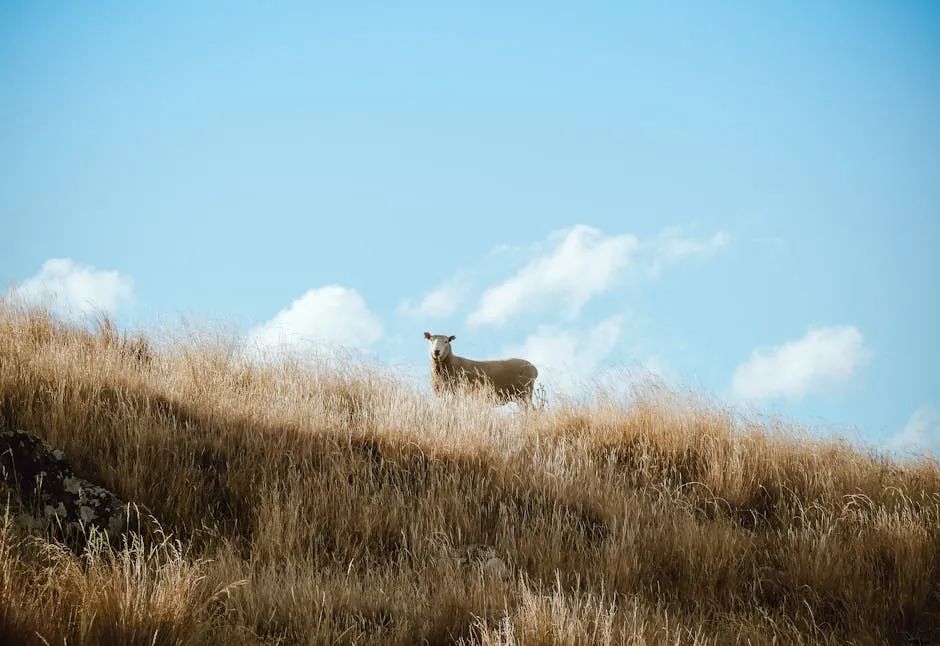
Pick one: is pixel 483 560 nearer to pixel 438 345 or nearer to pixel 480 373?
pixel 438 345

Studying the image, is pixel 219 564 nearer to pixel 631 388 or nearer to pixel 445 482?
pixel 445 482

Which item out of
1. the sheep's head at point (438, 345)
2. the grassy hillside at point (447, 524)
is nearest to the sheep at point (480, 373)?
the sheep's head at point (438, 345)

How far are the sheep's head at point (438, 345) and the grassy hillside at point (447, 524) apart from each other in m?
2.15

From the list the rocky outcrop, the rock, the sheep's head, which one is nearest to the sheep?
the sheep's head

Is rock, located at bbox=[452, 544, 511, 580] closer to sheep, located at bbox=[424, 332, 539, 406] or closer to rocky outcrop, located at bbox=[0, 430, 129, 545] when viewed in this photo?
rocky outcrop, located at bbox=[0, 430, 129, 545]

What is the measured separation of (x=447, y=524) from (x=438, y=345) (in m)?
A: 5.75

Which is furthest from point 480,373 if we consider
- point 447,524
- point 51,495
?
point 51,495

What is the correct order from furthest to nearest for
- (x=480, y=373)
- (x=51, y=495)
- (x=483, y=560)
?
1. (x=480, y=373)
2. (x=483, y=560)
3. (x=51, y=495)

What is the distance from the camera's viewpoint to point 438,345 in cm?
1163

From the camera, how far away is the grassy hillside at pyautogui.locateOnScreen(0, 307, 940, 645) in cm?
381

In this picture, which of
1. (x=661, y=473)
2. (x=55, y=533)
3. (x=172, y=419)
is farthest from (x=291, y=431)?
(x=661, y=473)

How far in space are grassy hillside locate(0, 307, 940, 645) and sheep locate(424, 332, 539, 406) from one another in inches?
89.0

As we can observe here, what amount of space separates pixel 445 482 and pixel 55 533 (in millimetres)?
3129

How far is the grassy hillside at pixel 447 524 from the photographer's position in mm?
3807
